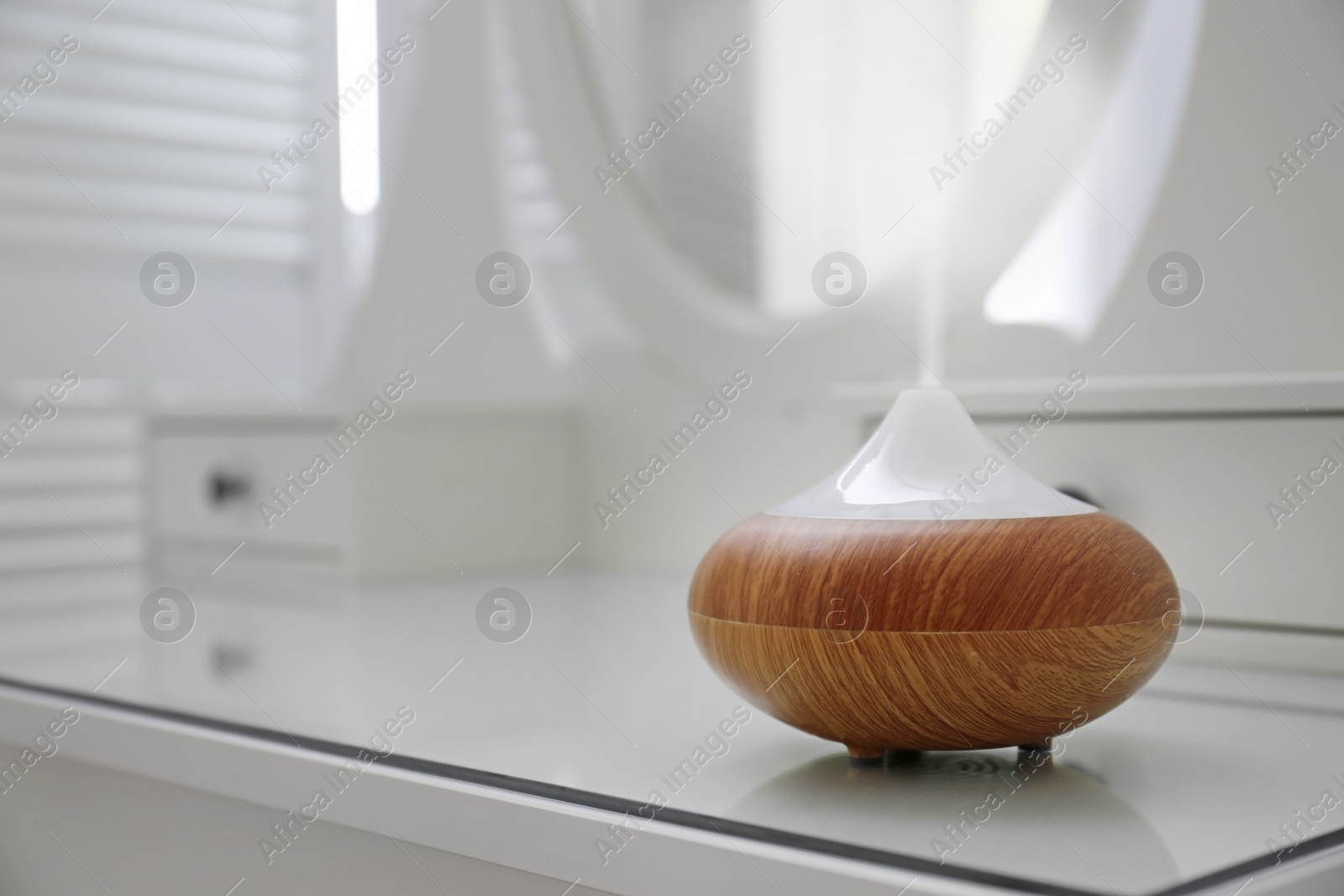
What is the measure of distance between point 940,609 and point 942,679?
1.1 inches

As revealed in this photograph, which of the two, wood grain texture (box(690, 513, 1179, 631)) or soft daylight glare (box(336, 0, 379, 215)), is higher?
soft daylight glare (box(336, 0, 379, 215))

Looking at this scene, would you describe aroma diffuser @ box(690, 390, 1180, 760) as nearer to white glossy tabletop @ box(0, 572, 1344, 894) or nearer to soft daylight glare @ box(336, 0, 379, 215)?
white glossy tabletop @ box(0, 572, 1344, 894)

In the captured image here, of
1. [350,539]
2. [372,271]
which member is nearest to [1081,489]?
[350,539]

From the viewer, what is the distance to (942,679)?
47 centimetres

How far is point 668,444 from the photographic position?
4.43ft

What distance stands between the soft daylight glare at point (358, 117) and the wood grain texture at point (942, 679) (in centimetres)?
122

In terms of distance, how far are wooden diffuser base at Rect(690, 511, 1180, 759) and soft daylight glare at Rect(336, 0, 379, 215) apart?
121 cm

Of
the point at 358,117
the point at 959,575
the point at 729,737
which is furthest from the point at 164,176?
the point at 959,575

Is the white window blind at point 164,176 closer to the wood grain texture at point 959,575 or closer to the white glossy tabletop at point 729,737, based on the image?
the white glossy tabletop at point 729,737

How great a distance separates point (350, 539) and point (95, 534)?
1.55 ft

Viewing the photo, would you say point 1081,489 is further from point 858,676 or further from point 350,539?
point 350,539

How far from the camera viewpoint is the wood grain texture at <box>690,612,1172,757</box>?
469 mm

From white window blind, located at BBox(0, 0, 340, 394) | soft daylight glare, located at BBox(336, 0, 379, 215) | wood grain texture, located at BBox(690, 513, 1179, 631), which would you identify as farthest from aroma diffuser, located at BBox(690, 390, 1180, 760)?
white window blind, located at BBox(0, 0, 340, 394)

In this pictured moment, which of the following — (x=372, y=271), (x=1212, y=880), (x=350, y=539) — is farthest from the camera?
(x=372, y=271)
